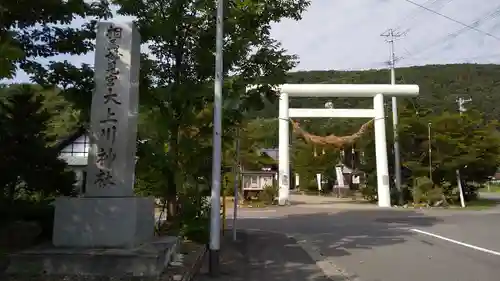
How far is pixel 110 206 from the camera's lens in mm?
7145

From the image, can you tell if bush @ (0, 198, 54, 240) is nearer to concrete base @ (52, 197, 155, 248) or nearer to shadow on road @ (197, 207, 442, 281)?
concrete base @ (52, 197, 155, 248)

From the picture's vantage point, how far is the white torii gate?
2745 cm

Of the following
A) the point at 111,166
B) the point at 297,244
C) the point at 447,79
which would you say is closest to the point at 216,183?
the point at 111,166

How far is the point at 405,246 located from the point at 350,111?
17.3 metres

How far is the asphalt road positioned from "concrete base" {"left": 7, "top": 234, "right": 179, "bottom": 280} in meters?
3.48

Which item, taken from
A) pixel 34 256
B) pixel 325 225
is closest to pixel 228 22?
pixel 34 256

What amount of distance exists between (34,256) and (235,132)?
21.7 ft

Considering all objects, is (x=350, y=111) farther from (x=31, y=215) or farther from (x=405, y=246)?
(x=31, y=215)

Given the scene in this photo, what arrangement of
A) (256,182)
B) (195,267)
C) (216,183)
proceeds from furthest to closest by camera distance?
(256,182), (195,267), (216,183)

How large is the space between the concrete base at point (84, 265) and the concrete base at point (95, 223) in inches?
16.6

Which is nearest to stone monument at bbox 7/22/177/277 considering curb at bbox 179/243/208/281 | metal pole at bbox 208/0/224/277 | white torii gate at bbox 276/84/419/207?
curb at bbox 179/243/208/281

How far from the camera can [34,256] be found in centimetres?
645

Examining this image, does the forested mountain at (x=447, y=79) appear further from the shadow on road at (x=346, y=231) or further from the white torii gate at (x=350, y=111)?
the shadow on road at (x=346, y=231)

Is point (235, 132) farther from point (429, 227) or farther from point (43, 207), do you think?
point (429, 227)
